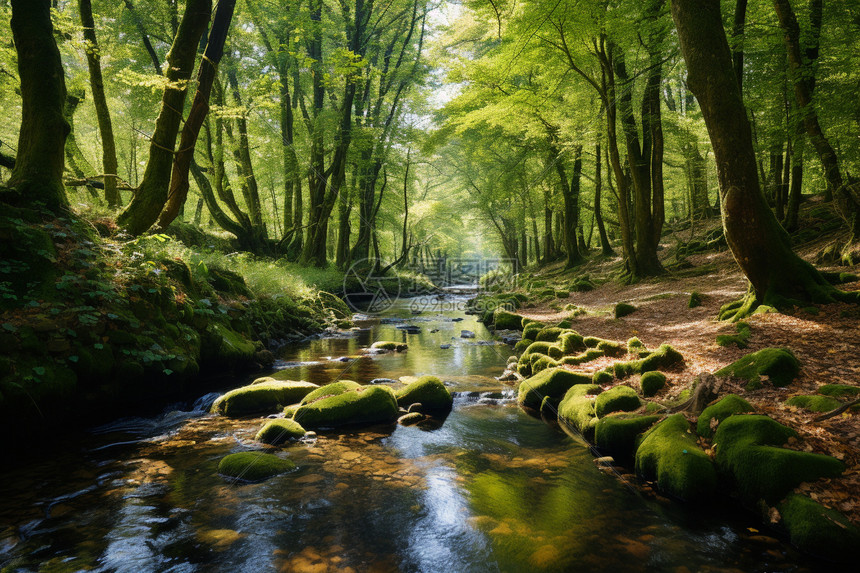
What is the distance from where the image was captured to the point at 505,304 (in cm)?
1595

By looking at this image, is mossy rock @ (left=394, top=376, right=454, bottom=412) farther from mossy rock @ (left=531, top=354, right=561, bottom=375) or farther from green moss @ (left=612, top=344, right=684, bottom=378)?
green moss @ (left=612, top=344, right=684, bottom=378)

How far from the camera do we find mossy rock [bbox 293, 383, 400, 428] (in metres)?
5.52

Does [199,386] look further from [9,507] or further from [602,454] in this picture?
[602,454]

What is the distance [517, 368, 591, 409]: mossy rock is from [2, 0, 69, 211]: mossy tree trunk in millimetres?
7429

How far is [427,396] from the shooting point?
6.26 m

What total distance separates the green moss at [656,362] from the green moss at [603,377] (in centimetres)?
11

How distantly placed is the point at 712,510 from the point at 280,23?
65.2 ft

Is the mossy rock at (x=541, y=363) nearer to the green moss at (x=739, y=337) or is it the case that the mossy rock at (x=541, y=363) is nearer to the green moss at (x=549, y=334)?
the green moss at (x=549, y=334)

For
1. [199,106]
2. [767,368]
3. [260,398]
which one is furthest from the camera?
[199,106]

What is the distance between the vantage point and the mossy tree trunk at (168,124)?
711 centimetres

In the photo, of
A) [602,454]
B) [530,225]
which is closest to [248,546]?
[602,454]

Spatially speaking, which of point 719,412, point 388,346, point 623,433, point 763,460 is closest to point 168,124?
point 388,346

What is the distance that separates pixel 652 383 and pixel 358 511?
3.64 metres

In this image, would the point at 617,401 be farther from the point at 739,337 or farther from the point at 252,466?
the point at 252,466
